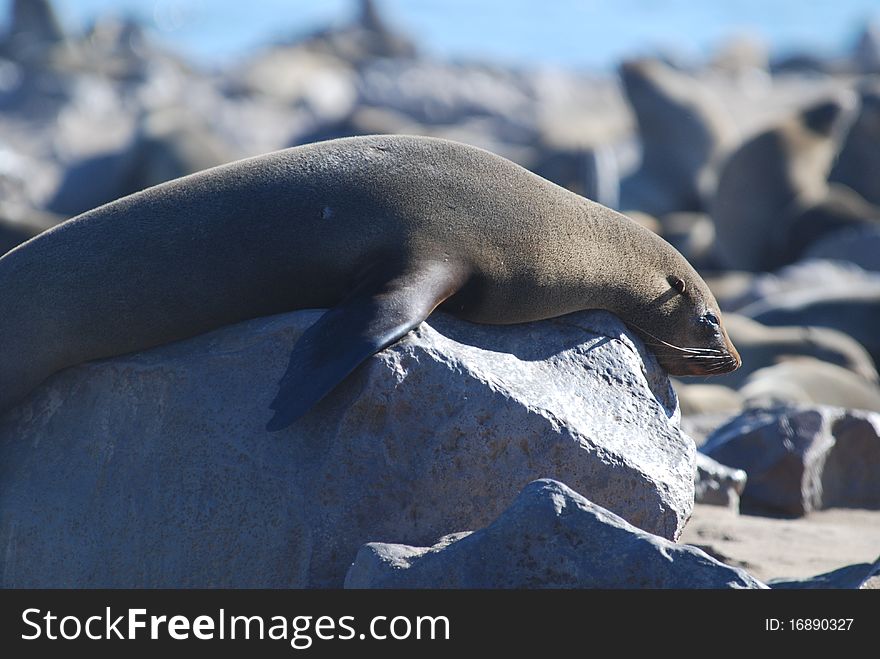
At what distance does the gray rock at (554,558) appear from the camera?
318cm

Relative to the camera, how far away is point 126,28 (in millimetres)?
48219

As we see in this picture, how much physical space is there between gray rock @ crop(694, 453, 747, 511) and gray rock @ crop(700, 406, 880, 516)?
25 centimetres

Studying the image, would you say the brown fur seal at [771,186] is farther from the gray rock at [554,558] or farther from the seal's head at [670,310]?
the gray rock at [554,558]

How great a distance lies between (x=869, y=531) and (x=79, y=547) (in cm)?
361

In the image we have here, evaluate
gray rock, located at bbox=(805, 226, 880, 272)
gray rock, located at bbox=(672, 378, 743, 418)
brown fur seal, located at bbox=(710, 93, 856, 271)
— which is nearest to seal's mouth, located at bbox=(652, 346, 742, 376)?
gray rock, located at bbox=(672, 378, 743, 418)

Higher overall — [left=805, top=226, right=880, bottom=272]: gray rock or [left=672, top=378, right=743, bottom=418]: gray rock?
[left=672, top=378, right=743, bottom=418]: gray rock

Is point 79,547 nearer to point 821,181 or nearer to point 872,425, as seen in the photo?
point 872,425

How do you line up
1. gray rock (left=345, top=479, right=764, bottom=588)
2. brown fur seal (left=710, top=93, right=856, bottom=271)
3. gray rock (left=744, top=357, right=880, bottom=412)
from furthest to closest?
brown fur seal (left=710, top=93, right=856, bottom=271) < gray rock (left=744, top=357, right=880, bottom=412) < gray rock (left=345, top=479, right=764, bottom=588)

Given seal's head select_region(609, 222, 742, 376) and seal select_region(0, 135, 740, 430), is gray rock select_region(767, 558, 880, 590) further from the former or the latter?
seal select_region(0, 135, 740, 430)

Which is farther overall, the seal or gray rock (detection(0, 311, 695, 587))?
the seal

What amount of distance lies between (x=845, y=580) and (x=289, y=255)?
6.77 ft

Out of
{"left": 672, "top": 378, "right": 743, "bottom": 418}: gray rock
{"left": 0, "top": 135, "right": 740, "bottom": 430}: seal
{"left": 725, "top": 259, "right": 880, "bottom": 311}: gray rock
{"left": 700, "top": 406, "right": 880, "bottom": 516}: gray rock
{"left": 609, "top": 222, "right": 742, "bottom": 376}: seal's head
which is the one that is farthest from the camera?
{"left": 725, "top": 259, "right": 880, "bottom": 311}: gray rock

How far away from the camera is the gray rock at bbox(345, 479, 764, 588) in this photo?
10.4 feet

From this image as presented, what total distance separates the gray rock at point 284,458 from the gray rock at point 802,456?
206 centimetres
